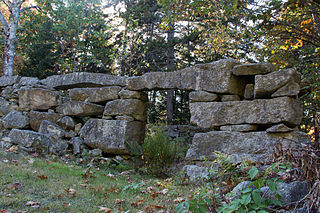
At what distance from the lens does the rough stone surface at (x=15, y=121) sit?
6905mm

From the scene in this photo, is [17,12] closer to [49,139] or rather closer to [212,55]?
[49,139]

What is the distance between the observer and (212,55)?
482 inches

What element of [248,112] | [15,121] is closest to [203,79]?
[248,112]

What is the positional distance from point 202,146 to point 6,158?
361 cm

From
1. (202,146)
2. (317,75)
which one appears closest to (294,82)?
(317,75)

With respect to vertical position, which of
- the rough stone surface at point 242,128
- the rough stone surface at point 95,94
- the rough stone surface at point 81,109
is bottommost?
the rough stone surface at point 242,128

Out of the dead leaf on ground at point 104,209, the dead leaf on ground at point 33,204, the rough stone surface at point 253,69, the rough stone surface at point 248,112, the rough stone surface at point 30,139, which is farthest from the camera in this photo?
the rough stone surface at point 30,139

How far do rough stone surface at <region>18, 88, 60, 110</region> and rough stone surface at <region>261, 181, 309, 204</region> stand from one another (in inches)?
236

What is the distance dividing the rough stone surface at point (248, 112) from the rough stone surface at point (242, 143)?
0.21 m

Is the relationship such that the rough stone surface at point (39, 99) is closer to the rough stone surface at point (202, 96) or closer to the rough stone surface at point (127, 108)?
the rough stone surface at point (127, 108)

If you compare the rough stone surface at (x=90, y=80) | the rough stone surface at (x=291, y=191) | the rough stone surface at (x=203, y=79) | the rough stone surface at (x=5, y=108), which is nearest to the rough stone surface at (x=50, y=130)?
the rough stone surface at (x=90, y=80)

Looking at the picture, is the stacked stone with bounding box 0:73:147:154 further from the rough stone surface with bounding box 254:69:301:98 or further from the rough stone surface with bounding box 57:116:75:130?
the rough stone surface with bounding box 254:69:301:98

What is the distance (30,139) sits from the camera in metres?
5.91

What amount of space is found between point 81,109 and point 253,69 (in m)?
4.10
